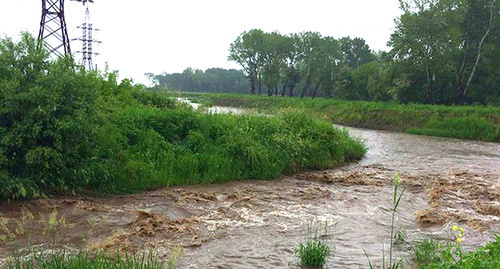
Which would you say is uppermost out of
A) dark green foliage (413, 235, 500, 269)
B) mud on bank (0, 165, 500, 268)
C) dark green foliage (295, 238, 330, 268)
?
dark green foliage (413, 235, 500, 269)

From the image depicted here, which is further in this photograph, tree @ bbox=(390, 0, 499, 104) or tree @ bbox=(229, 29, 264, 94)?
tree @ bbox=(229, 29, 264, 94)

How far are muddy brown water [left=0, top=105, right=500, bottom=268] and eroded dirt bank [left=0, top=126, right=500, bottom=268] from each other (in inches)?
0.8

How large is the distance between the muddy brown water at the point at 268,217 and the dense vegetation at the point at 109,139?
0.52 metres

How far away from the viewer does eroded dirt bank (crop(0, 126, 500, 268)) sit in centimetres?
722

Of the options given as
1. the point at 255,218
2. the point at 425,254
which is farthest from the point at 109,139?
the point at 425,254

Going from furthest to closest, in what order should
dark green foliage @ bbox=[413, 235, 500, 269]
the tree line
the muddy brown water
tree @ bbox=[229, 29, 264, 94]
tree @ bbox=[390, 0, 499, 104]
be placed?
the tree line < tree @ bbox=[229, 29, 264, 94] < tree @ bbox=[390, 0, 499, 104] < the muddy brown water < dark green foliage @ bbox=[413, 235, 500, 269]

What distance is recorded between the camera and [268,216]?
9.53 metres

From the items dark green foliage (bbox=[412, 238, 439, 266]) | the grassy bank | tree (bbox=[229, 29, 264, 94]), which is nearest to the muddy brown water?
dark green foliage (bbox=[412, 238, 439, 266])

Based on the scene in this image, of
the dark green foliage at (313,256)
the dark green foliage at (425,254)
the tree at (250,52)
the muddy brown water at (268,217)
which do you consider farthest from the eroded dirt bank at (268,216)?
the tree at (250,52)

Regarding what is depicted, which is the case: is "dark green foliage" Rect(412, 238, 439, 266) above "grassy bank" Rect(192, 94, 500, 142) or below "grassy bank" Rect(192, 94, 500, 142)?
below

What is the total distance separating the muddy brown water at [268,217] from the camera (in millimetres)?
7152

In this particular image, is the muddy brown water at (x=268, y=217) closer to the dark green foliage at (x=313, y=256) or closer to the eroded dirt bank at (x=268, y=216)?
the eroded dirt bank at (x=268, y=216)

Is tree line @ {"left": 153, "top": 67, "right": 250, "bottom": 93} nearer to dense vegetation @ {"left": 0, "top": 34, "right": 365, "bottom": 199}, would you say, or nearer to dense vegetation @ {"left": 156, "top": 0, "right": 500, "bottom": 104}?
dense vegetation @ {"left": 156, "top": 0, "right": 500, "bottom": 104}

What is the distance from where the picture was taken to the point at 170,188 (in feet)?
37.6
